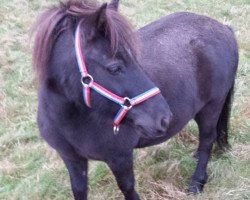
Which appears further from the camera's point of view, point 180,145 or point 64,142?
point 180,145

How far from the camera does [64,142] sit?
9.05ft

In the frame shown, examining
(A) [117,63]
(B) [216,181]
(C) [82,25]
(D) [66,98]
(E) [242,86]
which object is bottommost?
(B) [216,181]

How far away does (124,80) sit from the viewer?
90.2 inches

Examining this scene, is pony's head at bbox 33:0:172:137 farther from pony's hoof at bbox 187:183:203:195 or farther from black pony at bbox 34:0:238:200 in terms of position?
pony's hoof at bbox 187:183:203:195

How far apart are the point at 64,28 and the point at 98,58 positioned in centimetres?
26

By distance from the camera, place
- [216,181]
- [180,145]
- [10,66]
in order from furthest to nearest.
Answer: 1. [10,66]
2. [180,145]
3. [216,181]

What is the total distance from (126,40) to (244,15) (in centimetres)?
575

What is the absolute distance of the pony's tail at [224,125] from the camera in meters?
3.89

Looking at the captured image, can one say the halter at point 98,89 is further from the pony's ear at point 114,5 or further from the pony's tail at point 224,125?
the pony's tail at point 224,125

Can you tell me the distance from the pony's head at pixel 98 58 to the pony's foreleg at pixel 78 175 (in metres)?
0.65

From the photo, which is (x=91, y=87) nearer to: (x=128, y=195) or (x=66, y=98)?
(x=66, y=98)

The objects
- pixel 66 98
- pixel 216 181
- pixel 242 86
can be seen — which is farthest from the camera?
pixel 242 86

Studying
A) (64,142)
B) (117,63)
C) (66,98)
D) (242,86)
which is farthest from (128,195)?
(242,86)

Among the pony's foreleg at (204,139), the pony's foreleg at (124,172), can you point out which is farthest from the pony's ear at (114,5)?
the pony's foreleg at (204,139)
